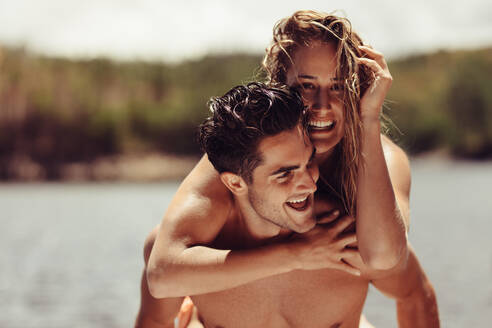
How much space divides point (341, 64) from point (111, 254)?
36.9 feet

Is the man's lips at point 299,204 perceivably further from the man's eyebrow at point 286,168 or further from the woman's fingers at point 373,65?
the woman's fingers at point 373,65

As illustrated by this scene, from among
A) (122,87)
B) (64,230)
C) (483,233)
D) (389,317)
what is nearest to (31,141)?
(122,87)

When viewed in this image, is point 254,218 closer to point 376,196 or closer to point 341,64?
point 376,196

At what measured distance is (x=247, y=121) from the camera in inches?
74.4

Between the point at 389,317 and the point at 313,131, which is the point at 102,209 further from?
the point at 313,131

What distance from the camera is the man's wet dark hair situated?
1882 mm

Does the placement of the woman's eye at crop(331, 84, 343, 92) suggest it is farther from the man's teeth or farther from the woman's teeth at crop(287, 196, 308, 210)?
the woman's teeth at crop(287, 196, 308, 210)

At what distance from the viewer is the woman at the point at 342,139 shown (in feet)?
6.20

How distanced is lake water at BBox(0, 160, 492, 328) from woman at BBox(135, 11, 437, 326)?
4680mm

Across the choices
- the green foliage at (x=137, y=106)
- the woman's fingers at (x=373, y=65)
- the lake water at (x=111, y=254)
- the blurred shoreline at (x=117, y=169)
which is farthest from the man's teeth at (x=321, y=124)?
the blurred shoreline at (x=117, y=169)

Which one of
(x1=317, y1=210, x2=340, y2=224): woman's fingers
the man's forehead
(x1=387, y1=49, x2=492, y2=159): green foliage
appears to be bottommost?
(x1=387, y1=49, x2=492, y2=159): green foliage

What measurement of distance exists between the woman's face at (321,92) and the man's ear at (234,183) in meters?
0.27

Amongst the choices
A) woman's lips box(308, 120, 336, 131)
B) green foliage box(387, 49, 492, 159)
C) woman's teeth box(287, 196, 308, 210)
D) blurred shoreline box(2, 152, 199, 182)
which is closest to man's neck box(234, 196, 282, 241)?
woman's teeth box(287, 196, 308, 210)

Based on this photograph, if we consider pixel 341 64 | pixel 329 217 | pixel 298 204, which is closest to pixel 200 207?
pixel 298 204
